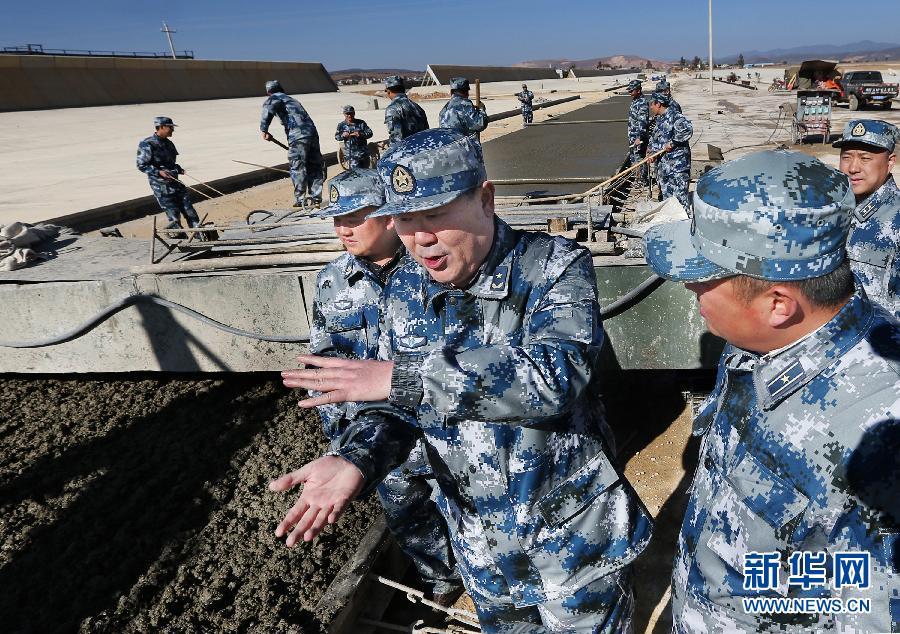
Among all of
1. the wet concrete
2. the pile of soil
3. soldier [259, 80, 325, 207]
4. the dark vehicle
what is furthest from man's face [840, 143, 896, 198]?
the dark vehicle

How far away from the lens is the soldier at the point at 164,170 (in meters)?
7.90

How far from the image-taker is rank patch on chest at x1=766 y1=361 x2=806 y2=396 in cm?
117

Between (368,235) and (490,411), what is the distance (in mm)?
1255

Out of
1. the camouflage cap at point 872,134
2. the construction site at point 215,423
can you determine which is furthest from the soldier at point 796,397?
the camouflage cap at point 872,134

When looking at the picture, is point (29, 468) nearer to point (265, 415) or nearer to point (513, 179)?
point (265, 415)

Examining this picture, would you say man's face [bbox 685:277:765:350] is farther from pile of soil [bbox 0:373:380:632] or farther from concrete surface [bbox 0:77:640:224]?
concrete surface [bbox 0:77:640:224]

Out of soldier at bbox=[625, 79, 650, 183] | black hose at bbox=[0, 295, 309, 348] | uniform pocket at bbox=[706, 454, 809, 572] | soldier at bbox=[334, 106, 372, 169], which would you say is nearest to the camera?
uniform pocket at bbox=[706, 454, 809, 572]

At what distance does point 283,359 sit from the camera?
4199mm

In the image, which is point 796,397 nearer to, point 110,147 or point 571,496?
point 571,496

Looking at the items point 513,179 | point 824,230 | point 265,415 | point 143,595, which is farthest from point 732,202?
point 513,179

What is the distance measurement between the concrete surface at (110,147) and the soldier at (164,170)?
1.98m

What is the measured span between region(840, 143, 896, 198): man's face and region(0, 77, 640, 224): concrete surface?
31.4 ft

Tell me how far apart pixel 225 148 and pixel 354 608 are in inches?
634

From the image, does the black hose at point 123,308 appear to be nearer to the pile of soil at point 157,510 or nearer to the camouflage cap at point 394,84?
the pile of soil at point 157,510
